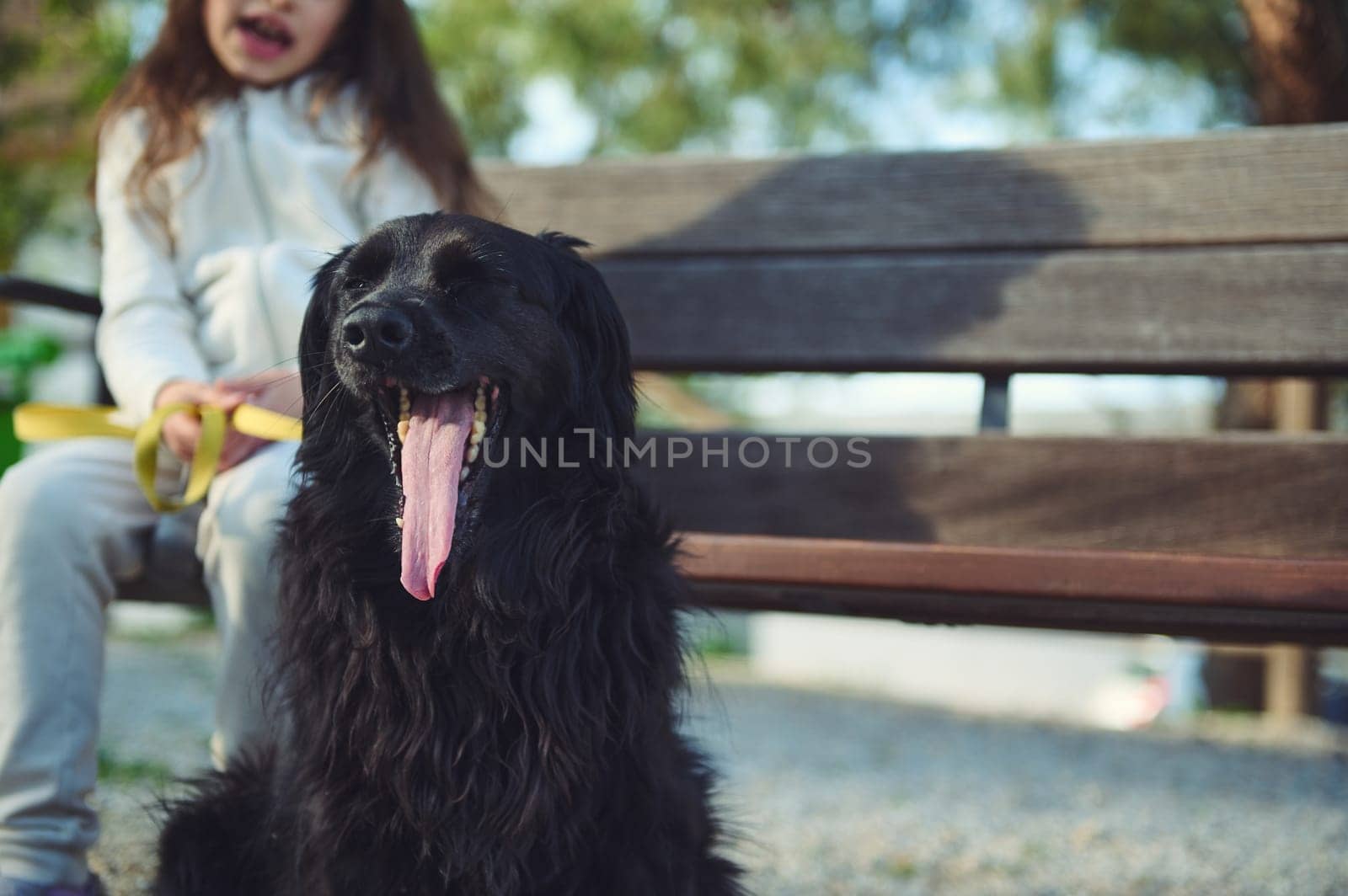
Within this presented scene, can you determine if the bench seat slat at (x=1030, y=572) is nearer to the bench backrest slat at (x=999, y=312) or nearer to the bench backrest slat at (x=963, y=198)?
the bench backrest slat at (x=999, y=312)

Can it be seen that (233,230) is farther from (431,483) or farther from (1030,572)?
(1030,572)

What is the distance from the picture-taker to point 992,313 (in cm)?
262

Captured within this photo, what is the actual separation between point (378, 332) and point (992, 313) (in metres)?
1.49

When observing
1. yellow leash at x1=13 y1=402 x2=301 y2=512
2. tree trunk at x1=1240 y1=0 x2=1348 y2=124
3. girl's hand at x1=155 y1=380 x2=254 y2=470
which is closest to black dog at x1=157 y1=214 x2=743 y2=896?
yellow leash at x1=13 y1=402 x2=301 y2=512

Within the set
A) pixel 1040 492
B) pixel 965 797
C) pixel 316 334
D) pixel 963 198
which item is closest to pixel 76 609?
pixel 316 334

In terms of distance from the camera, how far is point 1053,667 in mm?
8438

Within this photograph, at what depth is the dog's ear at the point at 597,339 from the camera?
1891 mm

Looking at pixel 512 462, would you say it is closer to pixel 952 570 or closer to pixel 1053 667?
pixel 952 570

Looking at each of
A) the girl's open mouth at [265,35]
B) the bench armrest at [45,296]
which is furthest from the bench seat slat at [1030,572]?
the bench armrest at [45,296]

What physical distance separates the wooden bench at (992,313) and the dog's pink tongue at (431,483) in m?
0.52

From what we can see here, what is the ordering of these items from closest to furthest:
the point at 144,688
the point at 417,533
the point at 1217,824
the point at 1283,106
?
the point at 417,533 < the point at 1217,824 < the point at 1283,106 < the point at 144,688

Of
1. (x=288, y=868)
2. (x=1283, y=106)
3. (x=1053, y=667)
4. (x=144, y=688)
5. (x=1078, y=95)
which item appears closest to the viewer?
(x=288, y=868)

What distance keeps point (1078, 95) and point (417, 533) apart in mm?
5631

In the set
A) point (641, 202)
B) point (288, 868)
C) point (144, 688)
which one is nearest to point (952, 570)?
point (288, 868)
